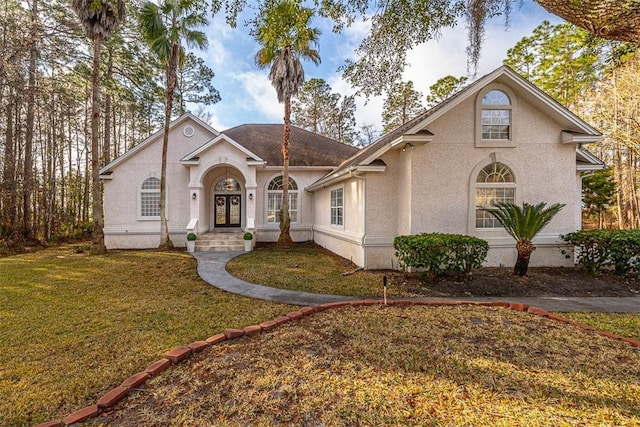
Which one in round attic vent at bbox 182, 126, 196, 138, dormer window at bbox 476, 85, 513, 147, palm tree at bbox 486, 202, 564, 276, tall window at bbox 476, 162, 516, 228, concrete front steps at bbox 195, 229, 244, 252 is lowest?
concrete front steps at bbox 195, 229, 244, 252

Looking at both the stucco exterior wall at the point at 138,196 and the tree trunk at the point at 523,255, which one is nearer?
the tree trunk at the point at 523,255

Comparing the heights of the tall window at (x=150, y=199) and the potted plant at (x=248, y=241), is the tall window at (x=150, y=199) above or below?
above

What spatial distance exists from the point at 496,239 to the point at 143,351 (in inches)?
382

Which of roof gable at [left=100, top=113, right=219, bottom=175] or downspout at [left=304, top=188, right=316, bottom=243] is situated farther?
downspout at [left=304, top=188, right=316, bottom=243]

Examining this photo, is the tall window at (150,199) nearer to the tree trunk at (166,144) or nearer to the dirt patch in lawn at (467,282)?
the tree trunk at (166,144)

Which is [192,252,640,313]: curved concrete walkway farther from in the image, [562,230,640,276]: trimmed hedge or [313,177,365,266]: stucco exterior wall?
[313,177,365,266]: stucco exterior wall

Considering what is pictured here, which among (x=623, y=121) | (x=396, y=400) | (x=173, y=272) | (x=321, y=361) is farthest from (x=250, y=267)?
(x=623, y=121)

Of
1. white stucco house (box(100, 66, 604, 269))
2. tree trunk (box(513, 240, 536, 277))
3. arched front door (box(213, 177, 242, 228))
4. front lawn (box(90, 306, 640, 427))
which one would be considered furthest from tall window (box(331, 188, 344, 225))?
front lawn (box(90, 306, 640, 427))

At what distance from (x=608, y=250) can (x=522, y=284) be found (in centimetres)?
315

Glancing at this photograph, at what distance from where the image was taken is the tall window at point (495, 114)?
910 centimetres

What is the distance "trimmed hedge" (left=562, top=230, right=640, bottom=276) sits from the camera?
26.1 ft

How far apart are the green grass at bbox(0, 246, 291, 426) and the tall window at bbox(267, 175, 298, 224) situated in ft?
24.9

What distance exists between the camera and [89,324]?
203 inches

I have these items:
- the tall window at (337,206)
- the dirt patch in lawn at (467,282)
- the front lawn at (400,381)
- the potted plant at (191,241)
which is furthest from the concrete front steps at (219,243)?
the front lawn at (400,381)
